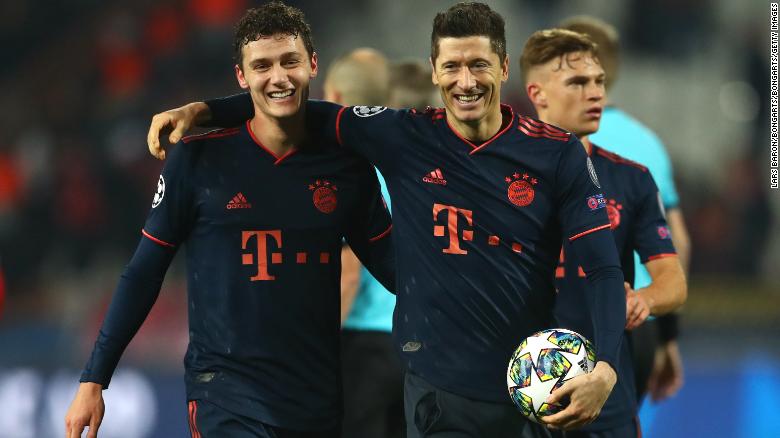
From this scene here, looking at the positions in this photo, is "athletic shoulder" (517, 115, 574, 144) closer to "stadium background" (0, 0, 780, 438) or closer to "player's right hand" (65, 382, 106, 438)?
"player's right hand" (65, 382, 106, 438)

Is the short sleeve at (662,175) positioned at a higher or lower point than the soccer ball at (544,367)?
higher

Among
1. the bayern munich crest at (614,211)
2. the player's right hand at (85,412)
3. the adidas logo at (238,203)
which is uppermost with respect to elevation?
the adidas logo at (238,203)

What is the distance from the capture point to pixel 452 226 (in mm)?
3857

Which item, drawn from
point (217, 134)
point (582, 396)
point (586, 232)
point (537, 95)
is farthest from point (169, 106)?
point (582, 396)

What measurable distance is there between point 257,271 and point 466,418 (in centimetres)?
84

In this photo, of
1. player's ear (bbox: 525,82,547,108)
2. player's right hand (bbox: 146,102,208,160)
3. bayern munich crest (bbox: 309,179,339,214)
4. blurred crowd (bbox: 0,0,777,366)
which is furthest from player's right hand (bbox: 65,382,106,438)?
blurred crowd (bbox: 0,0,777,366)

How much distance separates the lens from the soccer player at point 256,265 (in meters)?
3.96

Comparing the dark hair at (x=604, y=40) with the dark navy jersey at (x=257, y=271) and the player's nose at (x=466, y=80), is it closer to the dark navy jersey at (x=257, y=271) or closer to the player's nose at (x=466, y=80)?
the player's nose at (x=466, y=80)

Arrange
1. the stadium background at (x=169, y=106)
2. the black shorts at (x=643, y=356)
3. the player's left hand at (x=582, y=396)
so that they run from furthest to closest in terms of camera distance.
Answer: the stadium background at (x=169, y=106) → the black shorts at (x=643, y=356) → the player's left hand at (x=582, y=396)

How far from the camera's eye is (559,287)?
4.47 m

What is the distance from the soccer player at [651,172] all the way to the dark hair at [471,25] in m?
1.75

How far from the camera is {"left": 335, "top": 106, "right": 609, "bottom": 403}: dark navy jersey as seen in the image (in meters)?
3.81

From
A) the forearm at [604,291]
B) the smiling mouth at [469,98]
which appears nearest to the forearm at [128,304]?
the smiling mouth at [469,98]

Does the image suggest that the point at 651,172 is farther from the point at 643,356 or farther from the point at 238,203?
the point at 238,203
